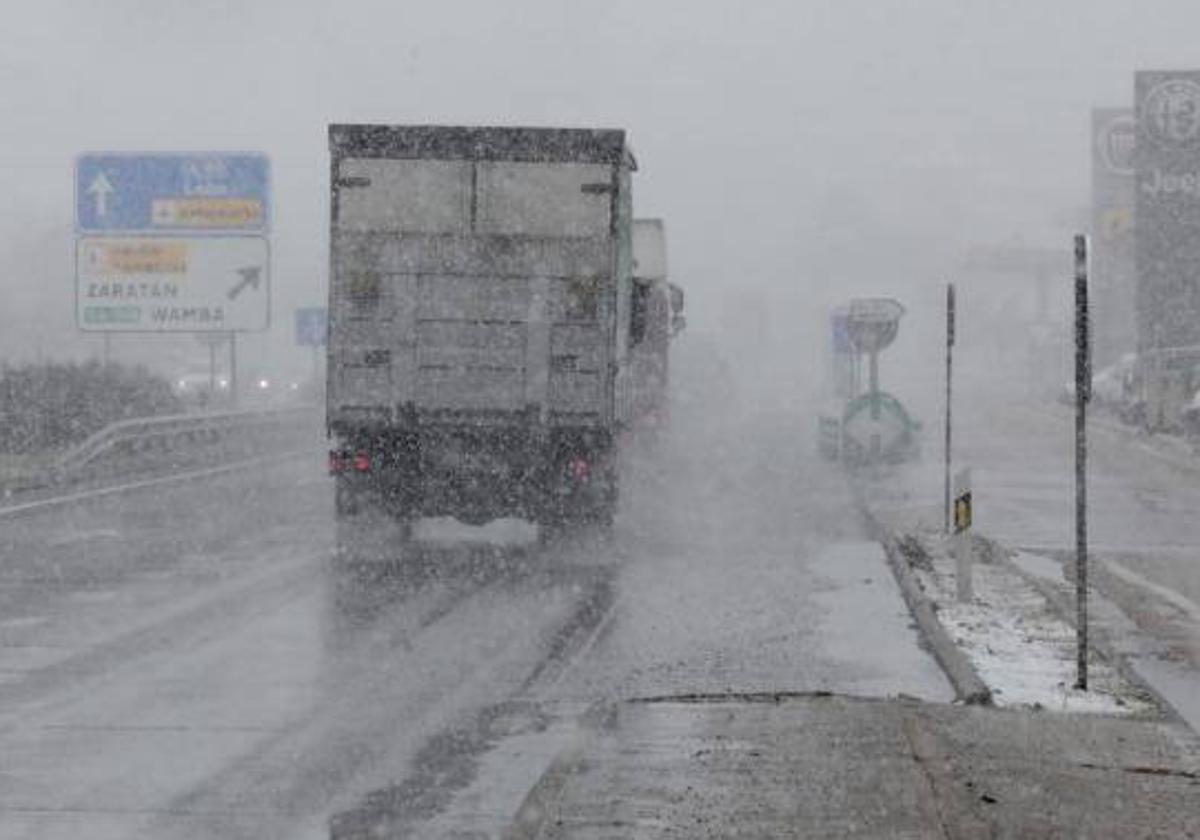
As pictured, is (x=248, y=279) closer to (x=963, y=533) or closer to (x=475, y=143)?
(x=475, y=143)

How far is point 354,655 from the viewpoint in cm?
1218

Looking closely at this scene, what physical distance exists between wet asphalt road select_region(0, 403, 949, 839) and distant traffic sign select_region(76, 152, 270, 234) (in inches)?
513

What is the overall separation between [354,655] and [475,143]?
7817mm

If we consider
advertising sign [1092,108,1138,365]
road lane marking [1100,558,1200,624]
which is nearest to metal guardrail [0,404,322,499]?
road lane marking [1100,558,1200,624]

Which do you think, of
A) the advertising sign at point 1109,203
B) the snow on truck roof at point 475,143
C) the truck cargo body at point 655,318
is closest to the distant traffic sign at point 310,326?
the truck cargo body at point 655,318

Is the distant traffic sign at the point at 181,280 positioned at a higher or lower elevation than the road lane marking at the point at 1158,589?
higher

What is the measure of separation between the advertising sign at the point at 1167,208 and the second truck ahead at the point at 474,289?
120 feet

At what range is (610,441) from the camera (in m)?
19.3

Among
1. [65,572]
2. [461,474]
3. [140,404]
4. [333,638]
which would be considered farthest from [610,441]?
[140,404]

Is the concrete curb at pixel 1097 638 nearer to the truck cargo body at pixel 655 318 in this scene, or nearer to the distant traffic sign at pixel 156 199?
the truck cargo body at pixel 655 318

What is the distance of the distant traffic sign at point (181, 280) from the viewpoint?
3591 centimetres

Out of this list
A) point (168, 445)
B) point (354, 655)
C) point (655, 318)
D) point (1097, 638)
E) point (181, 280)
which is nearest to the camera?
point (354, 655)

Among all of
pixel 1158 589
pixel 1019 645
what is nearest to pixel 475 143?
pixel 1158 589

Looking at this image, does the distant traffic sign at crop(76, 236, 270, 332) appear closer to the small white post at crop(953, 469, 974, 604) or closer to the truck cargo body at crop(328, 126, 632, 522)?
the truck cargo body at crop(328, 126, 632, 522)
